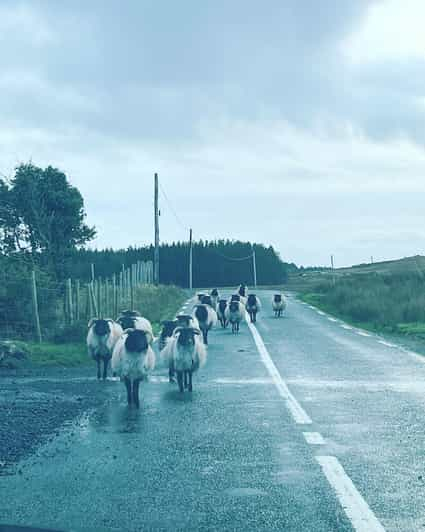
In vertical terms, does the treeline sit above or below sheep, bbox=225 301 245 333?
above

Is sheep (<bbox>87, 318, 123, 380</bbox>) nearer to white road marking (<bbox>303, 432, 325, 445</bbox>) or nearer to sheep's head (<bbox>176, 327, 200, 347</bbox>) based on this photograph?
sheep's head (<bbox>176, 327, 200, 347</bbox>)

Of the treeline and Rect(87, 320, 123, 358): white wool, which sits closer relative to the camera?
Rect(87, 320, 123, 358): white wool

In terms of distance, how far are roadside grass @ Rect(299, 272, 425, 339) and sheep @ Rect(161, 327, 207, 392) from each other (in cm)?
1245

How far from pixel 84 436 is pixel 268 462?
255cm

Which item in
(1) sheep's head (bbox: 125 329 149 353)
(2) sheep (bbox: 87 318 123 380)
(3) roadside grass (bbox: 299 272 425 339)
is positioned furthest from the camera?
→ (3) roadside grass (bbox: 299 272 425 339)

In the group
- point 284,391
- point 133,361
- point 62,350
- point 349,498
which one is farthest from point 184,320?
point 349,498

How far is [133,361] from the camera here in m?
12.4

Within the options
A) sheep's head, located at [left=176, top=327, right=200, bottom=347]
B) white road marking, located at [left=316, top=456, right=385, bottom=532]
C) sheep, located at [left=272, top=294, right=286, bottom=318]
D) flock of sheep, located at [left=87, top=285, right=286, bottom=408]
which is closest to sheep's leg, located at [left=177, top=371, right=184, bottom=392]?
flock of sheep, located at [left=87, top=285, right=286, bottom=408]

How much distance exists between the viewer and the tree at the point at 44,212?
49.5m

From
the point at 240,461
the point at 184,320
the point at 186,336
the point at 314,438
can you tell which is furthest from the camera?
the point at 184,320

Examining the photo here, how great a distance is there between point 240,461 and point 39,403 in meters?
5.17

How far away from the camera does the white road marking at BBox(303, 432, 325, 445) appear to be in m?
8.87

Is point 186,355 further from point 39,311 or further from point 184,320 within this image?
point 39,311

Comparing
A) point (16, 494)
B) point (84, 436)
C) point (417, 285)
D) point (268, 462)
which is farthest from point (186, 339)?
point (417, 285)
